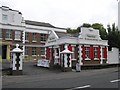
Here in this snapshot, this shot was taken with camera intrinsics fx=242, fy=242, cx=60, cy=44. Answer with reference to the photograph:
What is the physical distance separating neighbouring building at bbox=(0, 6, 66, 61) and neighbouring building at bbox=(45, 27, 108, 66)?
1185 cm

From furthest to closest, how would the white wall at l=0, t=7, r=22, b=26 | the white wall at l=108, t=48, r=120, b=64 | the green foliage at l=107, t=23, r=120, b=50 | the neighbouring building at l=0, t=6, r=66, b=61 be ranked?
the green foliage at l=107, t=23, r=120, b=50 < the white wall at l=0, t=7, r=22, b=26 < the neighbouring building at l=0, t=6, r=66, b=61 < the white wall at l=108, t=48, r=120, b=64

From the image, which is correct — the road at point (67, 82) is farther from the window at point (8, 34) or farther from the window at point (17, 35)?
the window at point (17, 35)

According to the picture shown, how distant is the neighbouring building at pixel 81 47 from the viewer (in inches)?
1329

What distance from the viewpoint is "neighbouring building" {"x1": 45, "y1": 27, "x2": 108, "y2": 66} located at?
111 ft

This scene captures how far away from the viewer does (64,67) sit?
27109 millimetres

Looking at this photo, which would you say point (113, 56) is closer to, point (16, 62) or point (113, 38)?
point (113, 38)

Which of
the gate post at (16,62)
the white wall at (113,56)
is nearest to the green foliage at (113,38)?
the white wall at (113,56)

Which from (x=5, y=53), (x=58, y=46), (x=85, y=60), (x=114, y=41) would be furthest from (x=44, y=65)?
(x=114, y=41)

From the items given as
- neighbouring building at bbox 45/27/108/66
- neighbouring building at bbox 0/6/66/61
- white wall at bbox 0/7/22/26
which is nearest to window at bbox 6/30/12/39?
neighbouring building at bbox 0/6/66/61

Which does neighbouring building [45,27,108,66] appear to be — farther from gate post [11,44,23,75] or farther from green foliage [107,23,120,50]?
green foliage [107,23,120,50]

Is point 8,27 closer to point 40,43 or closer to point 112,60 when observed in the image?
point 40,43

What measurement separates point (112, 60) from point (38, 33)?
1899cm

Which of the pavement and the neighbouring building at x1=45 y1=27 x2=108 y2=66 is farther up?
the neighbouring building at x1=45 y1=27 x2=108 y2=66

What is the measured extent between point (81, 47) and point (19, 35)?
18888mm
